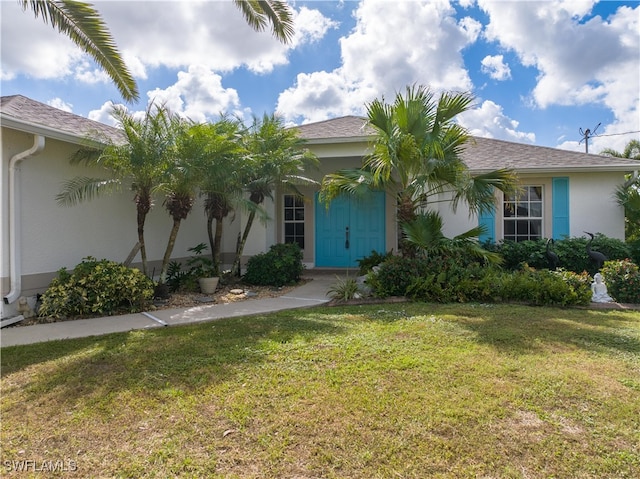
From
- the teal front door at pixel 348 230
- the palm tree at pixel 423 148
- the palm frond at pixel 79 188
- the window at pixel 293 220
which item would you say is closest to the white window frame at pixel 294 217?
the window at pixel 293 220

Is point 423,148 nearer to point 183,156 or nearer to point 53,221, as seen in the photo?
point 183,156

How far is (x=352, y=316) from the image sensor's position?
20.1 ft

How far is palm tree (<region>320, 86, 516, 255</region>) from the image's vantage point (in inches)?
298

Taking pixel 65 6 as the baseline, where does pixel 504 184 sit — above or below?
below

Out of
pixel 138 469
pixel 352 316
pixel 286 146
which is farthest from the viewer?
pixel 286 146

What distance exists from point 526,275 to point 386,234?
5201mm

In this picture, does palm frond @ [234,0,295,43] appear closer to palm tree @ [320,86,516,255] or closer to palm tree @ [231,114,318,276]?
palm tree @ [231,114,318,276]

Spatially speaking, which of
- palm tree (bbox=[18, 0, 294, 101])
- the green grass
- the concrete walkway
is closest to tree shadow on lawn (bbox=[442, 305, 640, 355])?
the green grass

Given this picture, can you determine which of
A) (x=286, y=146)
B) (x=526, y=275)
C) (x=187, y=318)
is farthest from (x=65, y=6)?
(x=526, y=275)

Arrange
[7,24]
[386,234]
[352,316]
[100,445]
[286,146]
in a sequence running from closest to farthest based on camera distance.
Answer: [100,445] < [352,316] < [7,24] < [286,146] < [386,234]

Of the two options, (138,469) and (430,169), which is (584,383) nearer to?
(138,469)

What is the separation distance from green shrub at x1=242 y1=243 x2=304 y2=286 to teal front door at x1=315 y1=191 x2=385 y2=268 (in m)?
2.63

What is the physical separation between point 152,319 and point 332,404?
4.27 meters

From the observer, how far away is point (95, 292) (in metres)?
6.48
